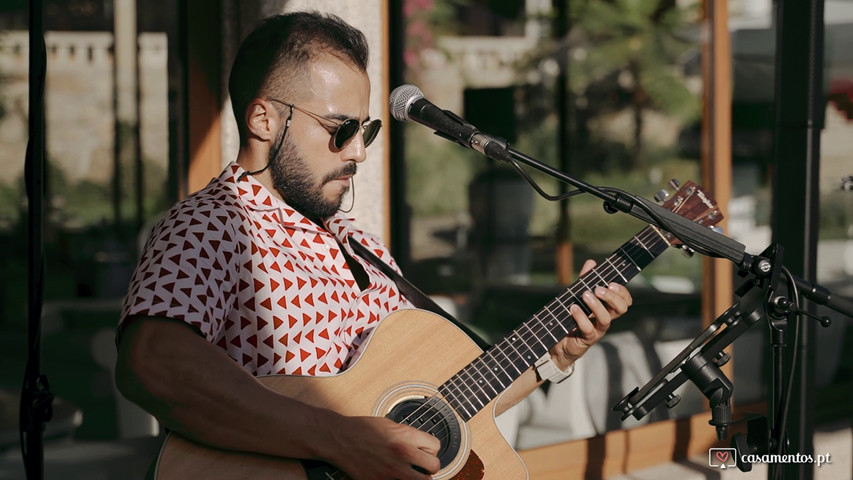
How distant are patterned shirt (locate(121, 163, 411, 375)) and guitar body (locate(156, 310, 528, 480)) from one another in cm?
6

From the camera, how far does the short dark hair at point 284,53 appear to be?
6.56 feet

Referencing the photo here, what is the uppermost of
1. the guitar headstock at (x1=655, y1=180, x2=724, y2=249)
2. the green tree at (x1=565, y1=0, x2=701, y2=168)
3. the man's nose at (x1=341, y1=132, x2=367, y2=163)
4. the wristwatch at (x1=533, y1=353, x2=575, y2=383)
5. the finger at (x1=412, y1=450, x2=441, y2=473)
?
the green tree at (x1=565, y1=0, x2=701, y2=168)


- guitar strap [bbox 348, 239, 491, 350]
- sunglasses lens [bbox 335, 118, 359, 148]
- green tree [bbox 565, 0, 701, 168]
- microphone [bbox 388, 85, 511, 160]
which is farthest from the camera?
green tree [bbox 565, 0, 701, 168]

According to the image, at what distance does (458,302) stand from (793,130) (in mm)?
1802

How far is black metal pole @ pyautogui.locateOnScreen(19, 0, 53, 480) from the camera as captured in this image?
166cm

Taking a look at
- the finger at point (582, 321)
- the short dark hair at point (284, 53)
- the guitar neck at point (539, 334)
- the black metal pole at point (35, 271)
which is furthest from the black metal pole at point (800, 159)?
the black metal pole at point (35, 271)

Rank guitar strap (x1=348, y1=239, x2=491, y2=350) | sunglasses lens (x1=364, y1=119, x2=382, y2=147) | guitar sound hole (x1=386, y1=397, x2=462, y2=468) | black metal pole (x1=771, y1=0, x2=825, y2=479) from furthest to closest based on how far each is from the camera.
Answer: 1. black metal pole (x1=771, y1=0, x2=825, y2=479)
2. guitar strap (x1=348, y1=239, x2=491, y2=350)
3. sunglasses lens (x1=364, y1=119, x2=382, y2=147)
4. guitar sound hole (x1=386, y1=397, x2=462, y2=468)

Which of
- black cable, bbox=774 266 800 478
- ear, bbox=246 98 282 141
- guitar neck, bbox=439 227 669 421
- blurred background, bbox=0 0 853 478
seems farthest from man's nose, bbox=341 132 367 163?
black cable, bbox=774 266 800 478

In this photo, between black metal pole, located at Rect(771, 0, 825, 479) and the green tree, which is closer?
black metal pole, located at Rect(771, 0, 825, 479)

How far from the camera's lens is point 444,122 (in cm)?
177

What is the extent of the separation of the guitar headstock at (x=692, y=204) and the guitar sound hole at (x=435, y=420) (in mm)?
644

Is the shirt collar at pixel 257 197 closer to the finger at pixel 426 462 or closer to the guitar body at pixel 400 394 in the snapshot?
the guitar body at pixel 400 394

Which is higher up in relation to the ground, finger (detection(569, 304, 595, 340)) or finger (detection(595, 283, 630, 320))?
finger (detection(595, 283, 630, 320))

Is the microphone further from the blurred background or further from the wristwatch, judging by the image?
the blurred background
